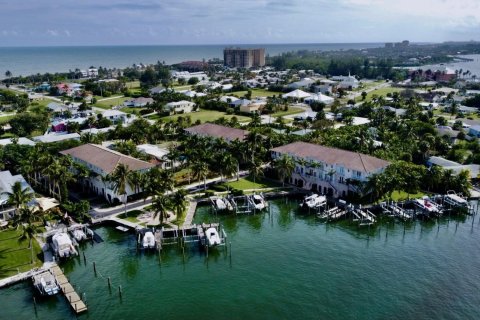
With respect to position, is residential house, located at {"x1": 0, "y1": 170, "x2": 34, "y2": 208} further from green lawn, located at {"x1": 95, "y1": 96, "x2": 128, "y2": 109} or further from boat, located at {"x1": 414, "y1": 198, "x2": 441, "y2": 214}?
green lawn, located at {"x1": 95, "y1": 96, "x2": 128, "y2": 109}

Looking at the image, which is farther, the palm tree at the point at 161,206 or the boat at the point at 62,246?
the palm tree at the point at 161,206

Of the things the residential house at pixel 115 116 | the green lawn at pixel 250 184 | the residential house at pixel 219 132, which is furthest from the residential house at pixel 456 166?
the residential house at pixel 115 116

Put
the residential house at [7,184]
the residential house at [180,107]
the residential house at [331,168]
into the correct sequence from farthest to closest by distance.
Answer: the residential house at [180,107] < the residential house at [331,168] < the residential house at [7,184]

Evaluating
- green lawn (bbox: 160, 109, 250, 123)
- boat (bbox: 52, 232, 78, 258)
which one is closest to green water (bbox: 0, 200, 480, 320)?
boat (bbox: 52, 232, 78, 258)

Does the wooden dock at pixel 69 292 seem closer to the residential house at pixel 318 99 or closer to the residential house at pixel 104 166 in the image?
the residential house at pixel 104 166

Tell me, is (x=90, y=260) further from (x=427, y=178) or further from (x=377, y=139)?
(x=377, y=139)

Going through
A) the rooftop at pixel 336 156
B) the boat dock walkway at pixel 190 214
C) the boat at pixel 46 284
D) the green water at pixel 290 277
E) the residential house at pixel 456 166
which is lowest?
the green water at pixel 290 277

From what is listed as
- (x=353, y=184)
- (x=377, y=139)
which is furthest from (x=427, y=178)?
(x=377, y=139)
